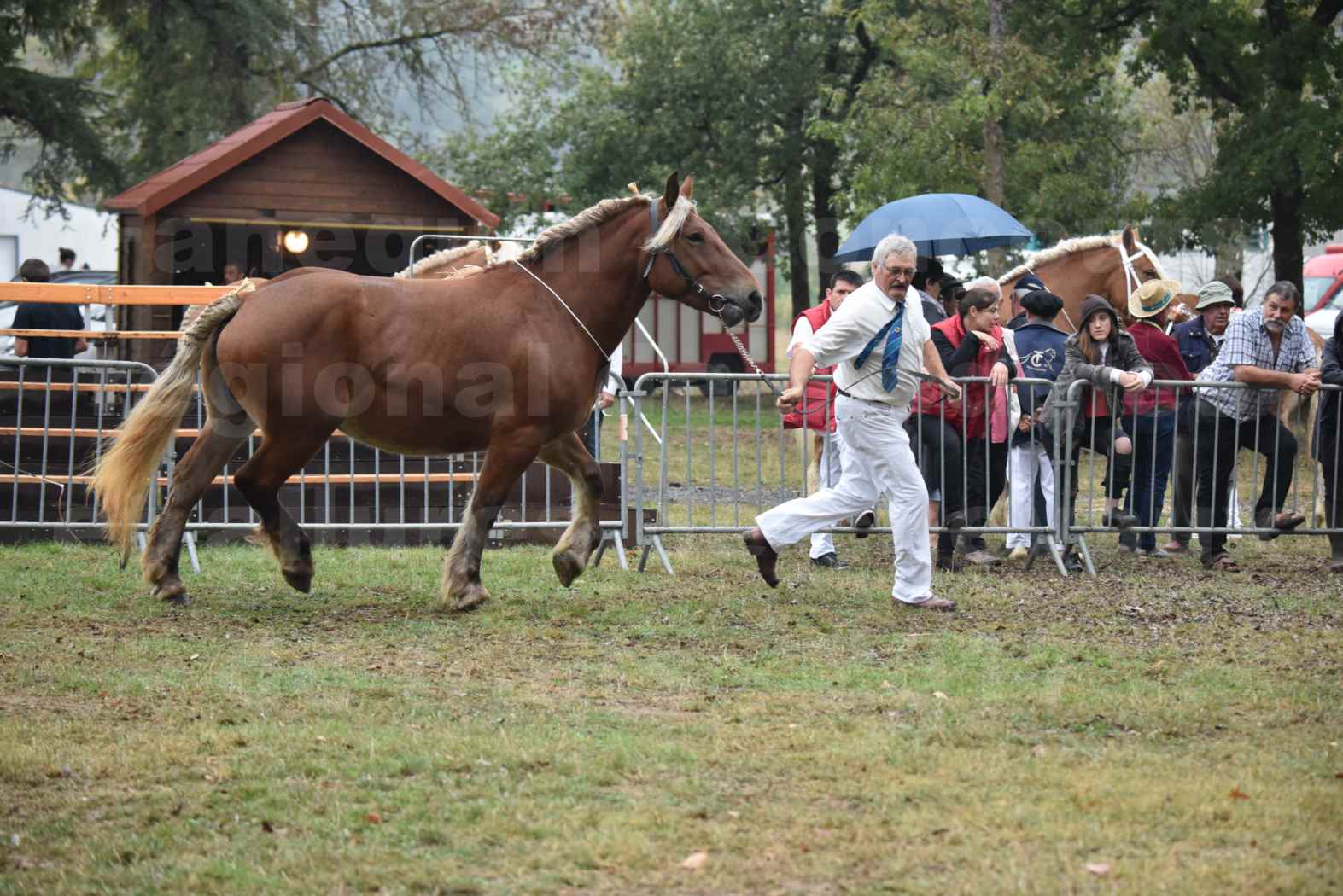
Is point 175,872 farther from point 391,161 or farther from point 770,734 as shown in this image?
point 391,161

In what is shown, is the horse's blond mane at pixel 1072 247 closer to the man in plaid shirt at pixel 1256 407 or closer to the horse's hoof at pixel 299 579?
the man in plaid shirt at pixel 1256 407

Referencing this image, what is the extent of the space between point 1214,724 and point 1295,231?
1543cm

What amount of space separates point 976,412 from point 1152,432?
1454 millimetres

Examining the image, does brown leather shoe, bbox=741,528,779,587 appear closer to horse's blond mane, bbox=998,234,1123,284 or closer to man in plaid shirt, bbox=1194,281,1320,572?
man in plaid shirt, bbox=1194,281,1320,572

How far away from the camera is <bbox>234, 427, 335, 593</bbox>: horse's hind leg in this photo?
26.9 feet

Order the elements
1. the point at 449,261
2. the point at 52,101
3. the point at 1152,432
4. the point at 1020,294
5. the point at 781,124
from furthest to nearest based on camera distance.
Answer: the point at 781,124 → the point at 52,101 → the point at 449,261 → the point at 1020,294 → the point at 1152,432

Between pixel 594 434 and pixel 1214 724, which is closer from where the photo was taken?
pixel 1214 724

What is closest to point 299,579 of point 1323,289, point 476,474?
point 476,474

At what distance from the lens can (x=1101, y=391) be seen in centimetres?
1048

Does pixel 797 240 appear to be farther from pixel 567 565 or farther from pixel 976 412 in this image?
pixel 567 565

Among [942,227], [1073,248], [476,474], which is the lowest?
[476,474]

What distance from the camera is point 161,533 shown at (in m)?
8.41

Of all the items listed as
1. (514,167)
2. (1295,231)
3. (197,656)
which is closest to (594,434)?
(197,656)

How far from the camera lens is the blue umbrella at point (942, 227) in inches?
508
